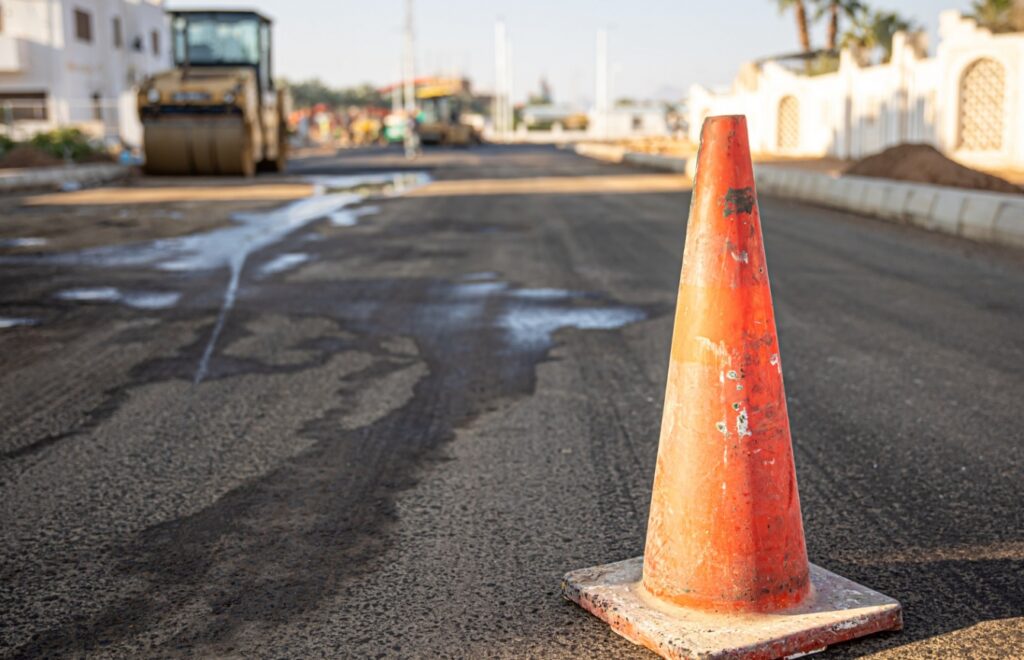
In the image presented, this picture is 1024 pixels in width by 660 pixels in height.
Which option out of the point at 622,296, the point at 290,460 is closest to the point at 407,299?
the point at 622,296

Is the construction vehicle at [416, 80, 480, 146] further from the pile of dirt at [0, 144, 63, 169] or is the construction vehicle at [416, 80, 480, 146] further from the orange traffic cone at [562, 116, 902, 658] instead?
the orange traffic cone at [562, 116, 902, 658]

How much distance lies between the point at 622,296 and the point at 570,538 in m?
4.78

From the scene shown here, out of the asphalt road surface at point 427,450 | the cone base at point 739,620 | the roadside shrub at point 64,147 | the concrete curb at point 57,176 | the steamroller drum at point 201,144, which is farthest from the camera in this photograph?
the roadside shrub at point 64,147

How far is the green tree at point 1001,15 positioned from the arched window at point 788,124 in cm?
711

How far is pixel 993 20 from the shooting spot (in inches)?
1074

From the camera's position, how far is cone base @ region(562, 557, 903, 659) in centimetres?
253

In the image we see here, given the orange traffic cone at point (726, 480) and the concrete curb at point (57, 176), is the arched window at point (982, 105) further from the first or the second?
the orange traffic cone at point (726, 480)

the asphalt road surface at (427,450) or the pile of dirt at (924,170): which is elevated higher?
the pile of dirt at (924,170)

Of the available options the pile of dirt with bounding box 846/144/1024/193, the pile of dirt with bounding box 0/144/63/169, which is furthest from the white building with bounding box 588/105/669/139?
the pile of dirt with bounding box 846/144/1024/193

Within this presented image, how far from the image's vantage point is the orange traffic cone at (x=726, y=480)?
2.69m

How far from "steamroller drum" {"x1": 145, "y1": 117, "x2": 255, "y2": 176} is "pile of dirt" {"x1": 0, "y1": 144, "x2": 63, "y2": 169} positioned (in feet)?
14.5

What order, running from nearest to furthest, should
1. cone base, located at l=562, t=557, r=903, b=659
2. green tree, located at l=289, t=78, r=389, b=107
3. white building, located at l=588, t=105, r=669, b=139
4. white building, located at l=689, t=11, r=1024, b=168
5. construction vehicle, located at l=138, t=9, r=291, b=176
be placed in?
cone base, located at l=562, t=557, r=903, b=659 < construction vehicle, located at l=138, t=9, r=291, b=176 < white building, located at l=689, t=11, r=1024, b=168 < white building, located at l=588, t=105, r=669, b=139 < green tree, located at l=289, t=78, r=389, b=107

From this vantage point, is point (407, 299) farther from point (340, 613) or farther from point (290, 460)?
point (340, 613)

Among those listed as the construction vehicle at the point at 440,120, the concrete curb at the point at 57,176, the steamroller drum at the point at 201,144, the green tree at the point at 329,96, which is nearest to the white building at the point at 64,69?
the concrete curb at the point at 57,176
